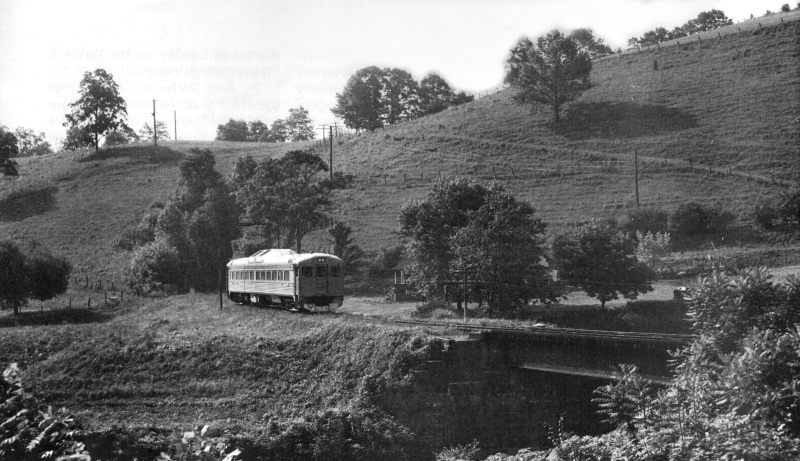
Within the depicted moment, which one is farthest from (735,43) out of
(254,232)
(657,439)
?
(657,439)

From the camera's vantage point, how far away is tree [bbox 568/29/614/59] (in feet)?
424

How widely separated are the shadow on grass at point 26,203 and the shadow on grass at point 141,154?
14.8 meters

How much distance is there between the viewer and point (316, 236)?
6950cm

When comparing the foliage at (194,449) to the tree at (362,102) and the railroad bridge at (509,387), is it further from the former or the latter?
the tree at (362,102)

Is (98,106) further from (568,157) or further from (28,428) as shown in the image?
(28,428)

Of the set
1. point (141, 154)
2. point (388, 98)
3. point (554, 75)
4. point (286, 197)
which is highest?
point (388, 98)

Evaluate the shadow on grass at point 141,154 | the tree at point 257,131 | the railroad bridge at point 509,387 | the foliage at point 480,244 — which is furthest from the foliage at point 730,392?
the tree at point 257,131

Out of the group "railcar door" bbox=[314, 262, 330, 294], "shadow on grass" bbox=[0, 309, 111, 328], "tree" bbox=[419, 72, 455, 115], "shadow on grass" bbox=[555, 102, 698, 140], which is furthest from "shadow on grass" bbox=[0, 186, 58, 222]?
"shadow on grass" bbox=[555, 102, 698, 140]

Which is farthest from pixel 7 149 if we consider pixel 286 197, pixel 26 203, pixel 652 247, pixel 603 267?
pixel 652 247

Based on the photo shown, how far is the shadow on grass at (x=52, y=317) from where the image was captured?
4406 cm

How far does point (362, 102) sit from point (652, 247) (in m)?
70.7

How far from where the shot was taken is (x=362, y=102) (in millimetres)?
116562

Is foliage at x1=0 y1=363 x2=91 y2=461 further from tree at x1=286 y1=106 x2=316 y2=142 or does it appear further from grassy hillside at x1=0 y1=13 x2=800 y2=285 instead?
tree at x1=286 y1=106 x2=316 y2=142

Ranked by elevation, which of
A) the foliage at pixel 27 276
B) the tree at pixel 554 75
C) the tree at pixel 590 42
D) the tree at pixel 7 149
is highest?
the tree at pixel 590 42
